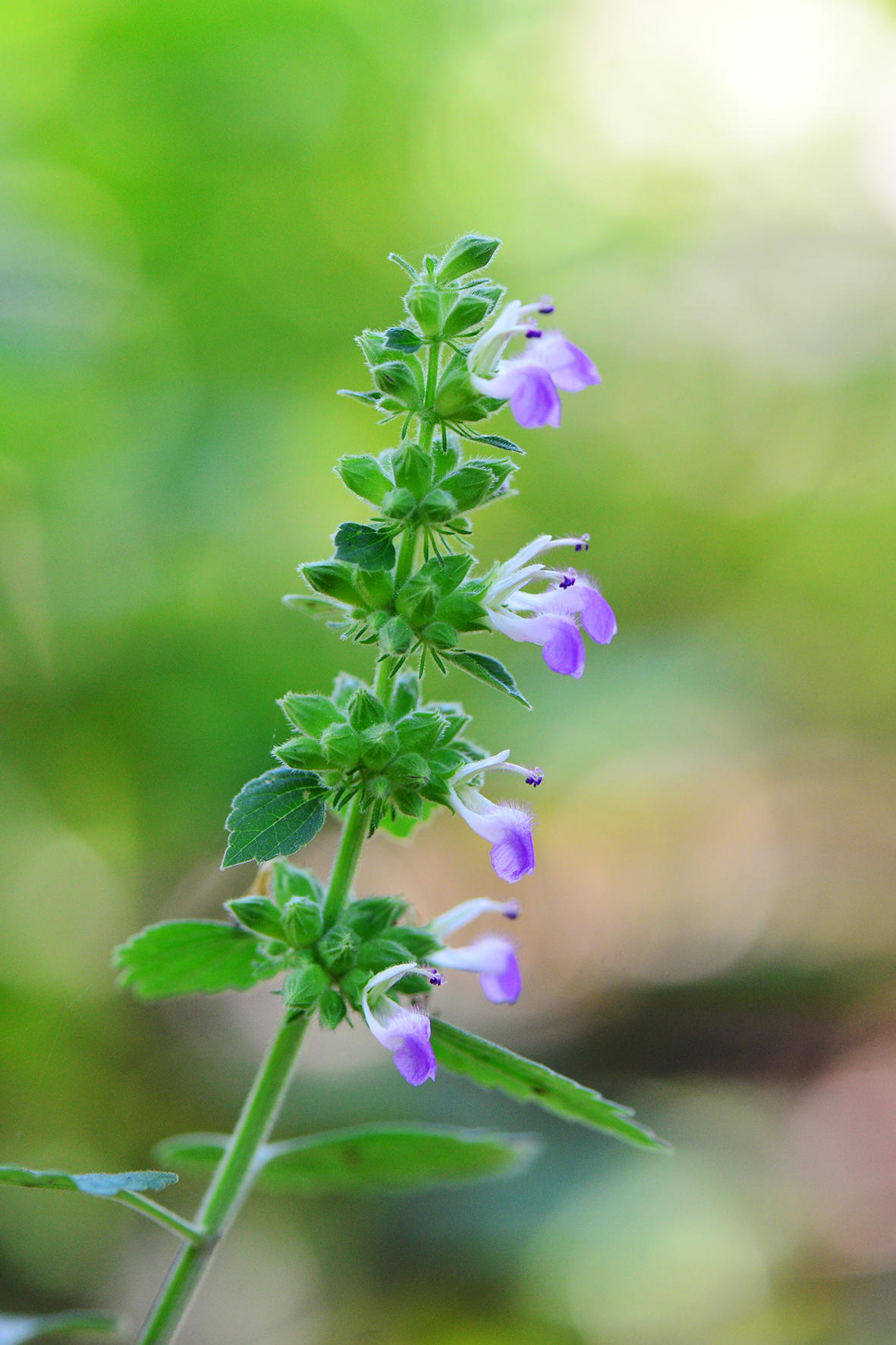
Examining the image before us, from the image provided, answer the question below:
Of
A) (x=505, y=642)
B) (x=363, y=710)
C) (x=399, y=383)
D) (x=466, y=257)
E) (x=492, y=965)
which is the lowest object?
(x=492, y=965)

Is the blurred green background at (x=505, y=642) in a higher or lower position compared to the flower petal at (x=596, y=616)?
higher

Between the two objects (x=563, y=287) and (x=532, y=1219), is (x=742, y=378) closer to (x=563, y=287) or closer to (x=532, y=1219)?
(x=563, y=287)

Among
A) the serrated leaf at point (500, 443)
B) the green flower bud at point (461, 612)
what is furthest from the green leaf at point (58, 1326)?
the serrated leaf at point (500, 443)

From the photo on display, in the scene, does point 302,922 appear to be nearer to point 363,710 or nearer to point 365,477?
point 363,710

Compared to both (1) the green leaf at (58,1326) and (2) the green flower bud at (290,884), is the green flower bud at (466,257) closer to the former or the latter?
(2) the green flower bud at (290,884)

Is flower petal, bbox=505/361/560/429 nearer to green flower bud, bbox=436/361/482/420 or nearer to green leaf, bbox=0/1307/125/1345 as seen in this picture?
green flower bud, bbox=436/361/482/420

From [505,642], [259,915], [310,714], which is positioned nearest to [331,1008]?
[259,915]

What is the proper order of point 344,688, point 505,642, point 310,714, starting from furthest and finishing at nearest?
point 505,642 → point 344,688 → point 310,714
